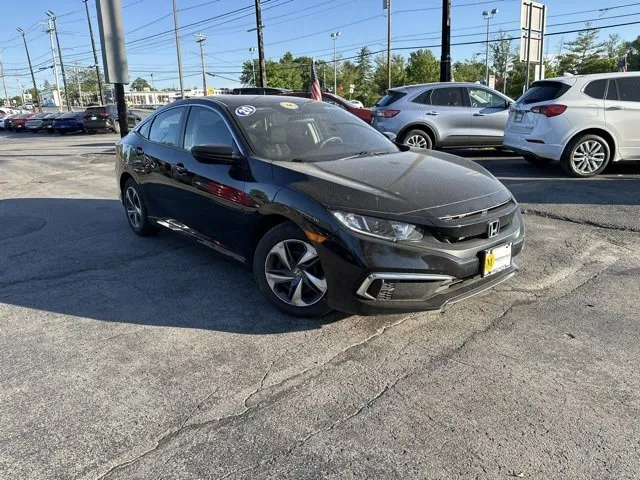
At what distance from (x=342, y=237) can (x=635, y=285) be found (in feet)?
8.63

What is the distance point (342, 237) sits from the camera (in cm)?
304

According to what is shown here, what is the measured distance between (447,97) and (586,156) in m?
3.70

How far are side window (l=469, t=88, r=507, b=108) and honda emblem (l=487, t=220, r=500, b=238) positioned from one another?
8.43 metres

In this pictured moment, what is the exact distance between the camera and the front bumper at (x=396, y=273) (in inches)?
117

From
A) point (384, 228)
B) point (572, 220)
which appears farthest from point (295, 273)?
point (572, 220)

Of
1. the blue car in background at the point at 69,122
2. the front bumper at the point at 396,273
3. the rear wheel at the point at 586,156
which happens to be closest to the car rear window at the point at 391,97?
the rear wheel at the point at 586,156

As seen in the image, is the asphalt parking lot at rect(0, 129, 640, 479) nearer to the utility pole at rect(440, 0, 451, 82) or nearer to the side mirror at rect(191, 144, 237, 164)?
the side mirror at rect(191, 144, 237, 164)

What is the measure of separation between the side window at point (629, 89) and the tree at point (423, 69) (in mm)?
52702

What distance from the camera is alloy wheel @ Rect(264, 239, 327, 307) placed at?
11.0 ft

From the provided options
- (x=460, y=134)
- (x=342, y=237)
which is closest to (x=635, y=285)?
(x=342, y=237)

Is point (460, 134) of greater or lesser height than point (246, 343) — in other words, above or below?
above

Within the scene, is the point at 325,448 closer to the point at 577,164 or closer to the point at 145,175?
the point at 145,175

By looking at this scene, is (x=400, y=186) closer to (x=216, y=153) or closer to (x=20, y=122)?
(x=216, y=153)

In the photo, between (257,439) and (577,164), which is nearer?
(257,439)
